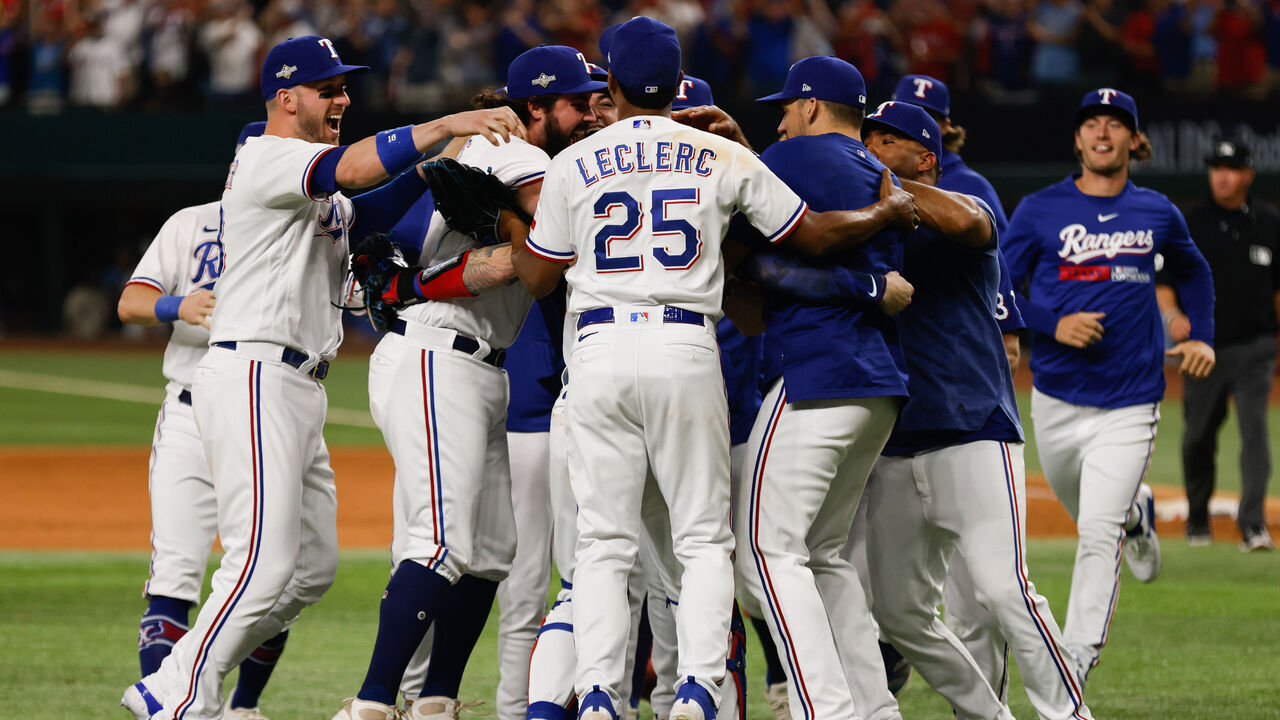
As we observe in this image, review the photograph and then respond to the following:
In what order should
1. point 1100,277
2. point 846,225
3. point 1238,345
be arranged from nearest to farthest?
point 846,225 < point 1100,277 < point 1238,345

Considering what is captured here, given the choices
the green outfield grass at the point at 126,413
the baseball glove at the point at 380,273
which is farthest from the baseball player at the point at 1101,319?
the green outfield grass at the point at 126,413

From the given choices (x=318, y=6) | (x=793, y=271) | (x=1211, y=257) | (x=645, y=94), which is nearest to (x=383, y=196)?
(x=645, y=94)

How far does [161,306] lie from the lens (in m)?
5.73

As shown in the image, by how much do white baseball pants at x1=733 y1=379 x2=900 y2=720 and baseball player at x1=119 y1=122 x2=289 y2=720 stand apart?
6.53ft

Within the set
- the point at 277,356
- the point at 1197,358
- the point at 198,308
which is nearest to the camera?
the point at 277,356

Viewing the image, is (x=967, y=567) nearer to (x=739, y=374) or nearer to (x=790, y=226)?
(x=739, y=374)

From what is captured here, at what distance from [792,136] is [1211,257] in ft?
20.2

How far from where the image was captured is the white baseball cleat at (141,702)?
4902 millimetres

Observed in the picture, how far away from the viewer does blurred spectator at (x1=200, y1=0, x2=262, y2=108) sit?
23109 mm

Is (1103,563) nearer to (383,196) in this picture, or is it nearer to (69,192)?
(383,196)

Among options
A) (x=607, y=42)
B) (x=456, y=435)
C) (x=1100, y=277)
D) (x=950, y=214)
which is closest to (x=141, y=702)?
(x=456, y=435)

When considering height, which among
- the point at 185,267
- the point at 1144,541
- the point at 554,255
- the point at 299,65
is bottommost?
the point at 1144,541

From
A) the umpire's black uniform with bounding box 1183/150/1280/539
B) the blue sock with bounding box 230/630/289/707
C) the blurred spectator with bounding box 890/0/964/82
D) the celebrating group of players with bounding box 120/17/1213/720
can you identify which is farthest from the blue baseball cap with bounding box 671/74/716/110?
the blurred spectator with bounding box 890/0/964/82

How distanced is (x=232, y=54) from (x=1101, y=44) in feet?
41.1
